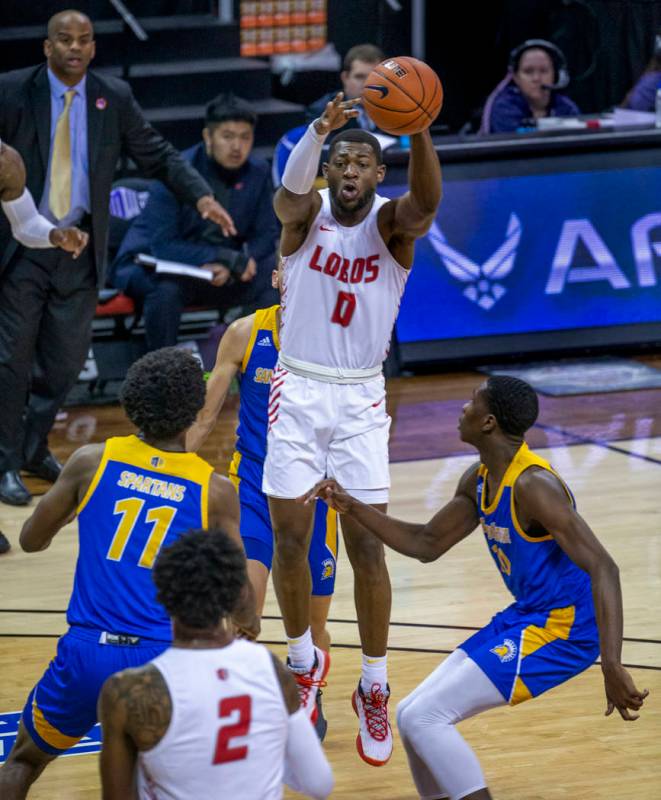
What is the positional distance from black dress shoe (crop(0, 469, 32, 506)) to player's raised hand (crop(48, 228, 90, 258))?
1.35m

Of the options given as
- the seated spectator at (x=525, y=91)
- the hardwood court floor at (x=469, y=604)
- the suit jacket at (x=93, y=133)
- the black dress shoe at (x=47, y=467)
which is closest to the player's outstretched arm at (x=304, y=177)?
the hardwood court floor at (x=469, y=604)

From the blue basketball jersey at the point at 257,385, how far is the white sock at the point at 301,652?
72 cm

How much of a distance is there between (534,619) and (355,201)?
1526 mm

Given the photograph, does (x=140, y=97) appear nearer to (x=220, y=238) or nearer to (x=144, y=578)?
(x=220, y=238)

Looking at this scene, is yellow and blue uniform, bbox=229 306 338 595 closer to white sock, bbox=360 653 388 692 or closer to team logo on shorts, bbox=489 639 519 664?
white sock, bbox=360 653 388 692

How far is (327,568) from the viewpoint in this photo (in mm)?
5742

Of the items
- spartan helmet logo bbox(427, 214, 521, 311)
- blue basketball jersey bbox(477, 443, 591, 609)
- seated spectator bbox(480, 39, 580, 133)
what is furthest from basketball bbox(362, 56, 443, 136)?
seated spectator bbox(480, 39, 580, 133)

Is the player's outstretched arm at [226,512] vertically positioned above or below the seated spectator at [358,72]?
above

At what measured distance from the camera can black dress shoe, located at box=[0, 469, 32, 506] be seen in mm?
8211

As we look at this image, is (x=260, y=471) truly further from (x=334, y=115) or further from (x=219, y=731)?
(x=219, y=731)

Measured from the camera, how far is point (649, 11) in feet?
49.2

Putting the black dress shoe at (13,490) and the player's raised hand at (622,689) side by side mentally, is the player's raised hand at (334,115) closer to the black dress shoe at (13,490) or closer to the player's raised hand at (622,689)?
the player's raised hand at (622,689)

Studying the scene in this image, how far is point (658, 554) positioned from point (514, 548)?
2.91 metres

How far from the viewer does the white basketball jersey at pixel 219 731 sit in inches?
130
